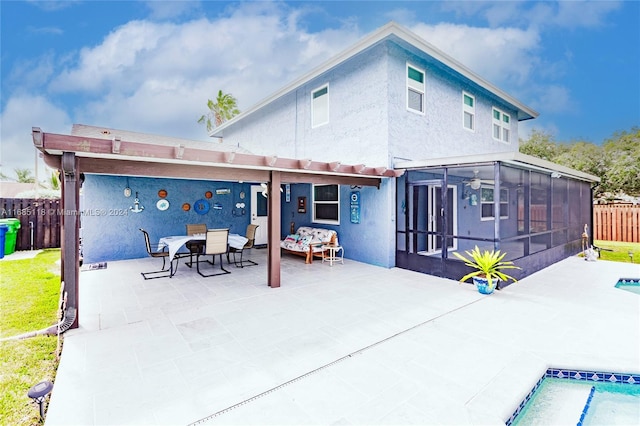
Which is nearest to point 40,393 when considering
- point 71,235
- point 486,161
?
point 71,235

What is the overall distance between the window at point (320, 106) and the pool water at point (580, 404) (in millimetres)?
8384

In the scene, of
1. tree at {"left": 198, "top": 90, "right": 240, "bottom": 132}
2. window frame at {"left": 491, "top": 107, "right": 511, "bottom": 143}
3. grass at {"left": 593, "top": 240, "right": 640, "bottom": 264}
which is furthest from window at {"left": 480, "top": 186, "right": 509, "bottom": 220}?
tree at {"left": 198, "top": 90, "right": 240, "bottom": 132}

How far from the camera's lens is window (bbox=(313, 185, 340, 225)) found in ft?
30.9

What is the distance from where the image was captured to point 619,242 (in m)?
13.0

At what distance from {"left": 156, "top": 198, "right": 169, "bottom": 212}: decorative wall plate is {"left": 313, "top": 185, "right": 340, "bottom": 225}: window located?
4787mm

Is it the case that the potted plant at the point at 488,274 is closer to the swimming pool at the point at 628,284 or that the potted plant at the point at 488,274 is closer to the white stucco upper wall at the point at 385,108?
the swimming pool at the point at 628,284

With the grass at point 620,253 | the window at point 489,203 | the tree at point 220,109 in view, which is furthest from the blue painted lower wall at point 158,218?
the tree at point 220,109

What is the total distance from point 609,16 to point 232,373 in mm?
37024

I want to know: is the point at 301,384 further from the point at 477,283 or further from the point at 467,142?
the point at 467,142

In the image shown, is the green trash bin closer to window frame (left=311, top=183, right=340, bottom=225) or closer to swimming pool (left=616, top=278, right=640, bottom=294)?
window frame (left=311, top=183, right=340, bottom=225)

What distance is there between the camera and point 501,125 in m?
11.7

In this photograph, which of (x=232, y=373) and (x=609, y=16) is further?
(x=609, y=16)

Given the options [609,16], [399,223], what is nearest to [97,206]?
[399,223]

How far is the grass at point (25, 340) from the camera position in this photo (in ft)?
8.39
